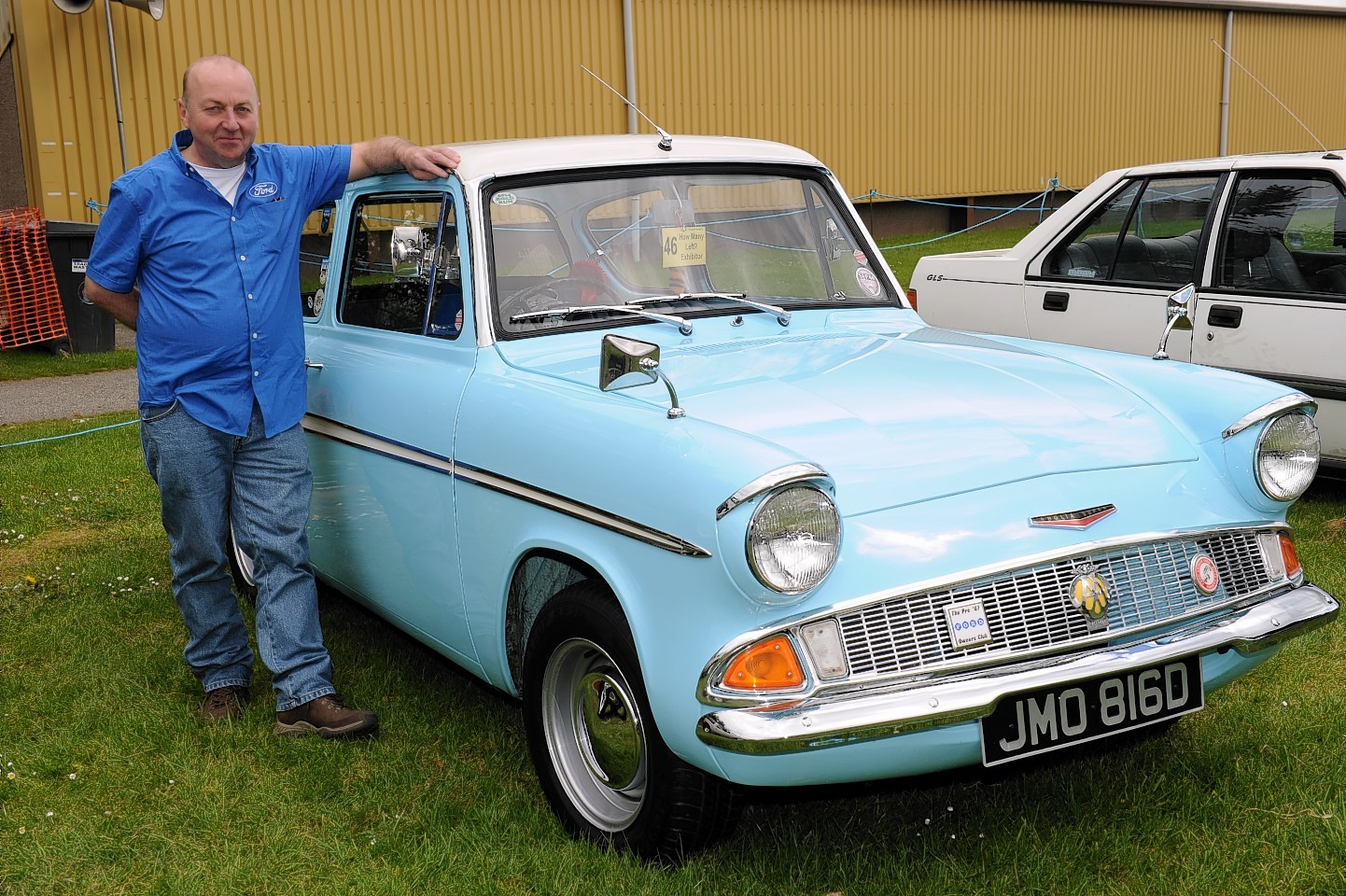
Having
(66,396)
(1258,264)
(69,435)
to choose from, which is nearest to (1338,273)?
(1258,264)

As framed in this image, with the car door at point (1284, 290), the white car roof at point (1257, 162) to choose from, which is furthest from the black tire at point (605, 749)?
the white car roof at point (1257, 162)

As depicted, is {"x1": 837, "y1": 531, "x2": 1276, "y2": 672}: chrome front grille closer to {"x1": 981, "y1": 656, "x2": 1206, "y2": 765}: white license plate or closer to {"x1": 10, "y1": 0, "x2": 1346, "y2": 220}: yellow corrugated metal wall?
{"x1": 981, "y1": 656, "x2": 1206, "y2": 765}: white license plate

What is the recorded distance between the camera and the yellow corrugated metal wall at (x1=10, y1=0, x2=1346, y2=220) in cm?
1360

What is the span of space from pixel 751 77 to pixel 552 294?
1601cm

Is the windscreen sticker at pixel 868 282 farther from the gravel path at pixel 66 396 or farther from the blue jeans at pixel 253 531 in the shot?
the gravel path at pixel 66 396

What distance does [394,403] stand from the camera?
12.2ft

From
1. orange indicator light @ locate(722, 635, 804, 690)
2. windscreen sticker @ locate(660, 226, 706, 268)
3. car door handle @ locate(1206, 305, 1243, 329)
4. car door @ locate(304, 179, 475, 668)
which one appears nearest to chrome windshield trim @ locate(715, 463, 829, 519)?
orange indicator light @ locate(722, 635, 804, 690)

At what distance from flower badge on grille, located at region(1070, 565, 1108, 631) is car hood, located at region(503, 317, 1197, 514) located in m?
0.23

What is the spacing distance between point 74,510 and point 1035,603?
5.33 metres

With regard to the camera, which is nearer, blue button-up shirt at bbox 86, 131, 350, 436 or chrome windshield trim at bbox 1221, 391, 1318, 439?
chrome windshield trim at bbox 1221, 391, 1318, 439

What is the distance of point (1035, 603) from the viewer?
2.63 m

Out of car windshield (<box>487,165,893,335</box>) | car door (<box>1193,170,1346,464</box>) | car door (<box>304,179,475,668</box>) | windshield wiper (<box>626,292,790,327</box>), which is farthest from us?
car door (<box>1193,170,1346,464</box>)

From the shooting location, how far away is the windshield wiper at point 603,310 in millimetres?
3594

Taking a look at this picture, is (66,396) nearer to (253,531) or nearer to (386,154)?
(253,531)
